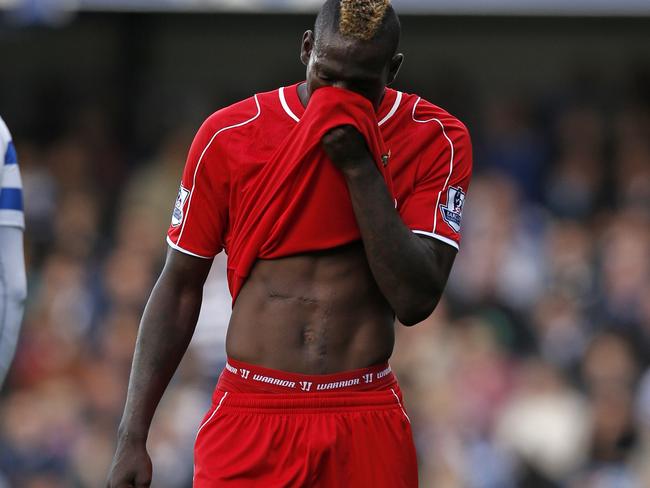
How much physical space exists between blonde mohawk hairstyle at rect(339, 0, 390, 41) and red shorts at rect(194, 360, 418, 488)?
932mm

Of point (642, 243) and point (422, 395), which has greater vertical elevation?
point (642, 243)

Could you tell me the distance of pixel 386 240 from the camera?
143 inches

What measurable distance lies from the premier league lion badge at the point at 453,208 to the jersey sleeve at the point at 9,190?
4.46 ft

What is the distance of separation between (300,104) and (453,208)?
1.72 ft

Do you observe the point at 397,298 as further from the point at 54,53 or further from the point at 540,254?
the point at 54,53

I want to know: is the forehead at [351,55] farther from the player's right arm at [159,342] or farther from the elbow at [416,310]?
the player's right arm at [159,342]

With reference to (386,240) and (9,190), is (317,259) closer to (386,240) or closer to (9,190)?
(386,240)

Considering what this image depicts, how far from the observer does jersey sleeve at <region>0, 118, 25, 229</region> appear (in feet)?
14.1

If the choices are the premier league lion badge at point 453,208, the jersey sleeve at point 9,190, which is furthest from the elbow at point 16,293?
the premier league lion badge at point 453,208

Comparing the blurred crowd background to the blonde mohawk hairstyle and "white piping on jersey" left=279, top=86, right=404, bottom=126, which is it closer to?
"white piping on jersey" left=279, top=86, right=404, bottom=126

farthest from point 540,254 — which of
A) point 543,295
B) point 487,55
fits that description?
point 487,55

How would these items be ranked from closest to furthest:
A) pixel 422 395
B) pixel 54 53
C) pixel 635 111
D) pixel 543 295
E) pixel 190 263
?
pixel 190 263 → pixel 422 395 → pixel 543 295 → pixel 635 111 → pixel 54 53

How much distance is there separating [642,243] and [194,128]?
4600mm

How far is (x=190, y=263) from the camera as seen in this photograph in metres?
3.97
